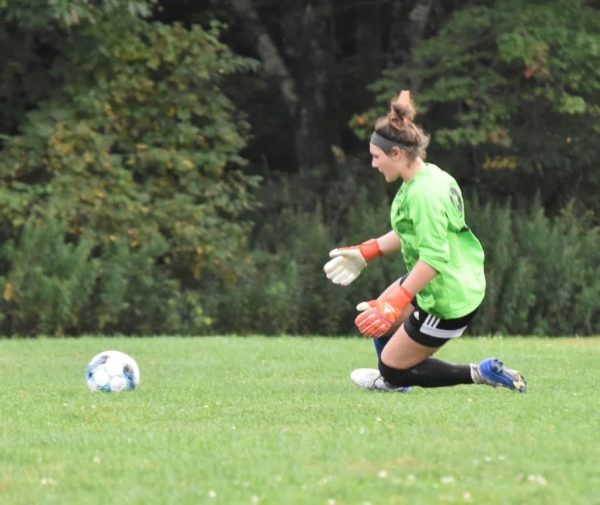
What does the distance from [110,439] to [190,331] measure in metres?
14.9

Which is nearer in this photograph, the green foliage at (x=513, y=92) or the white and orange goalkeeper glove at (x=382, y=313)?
the white and orange goalkeeper glove at (x=382, y=313)

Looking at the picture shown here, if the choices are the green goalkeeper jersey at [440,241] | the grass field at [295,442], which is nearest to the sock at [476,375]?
the grass field at [295,442]

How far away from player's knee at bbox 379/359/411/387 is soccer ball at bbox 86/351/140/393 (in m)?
1.92

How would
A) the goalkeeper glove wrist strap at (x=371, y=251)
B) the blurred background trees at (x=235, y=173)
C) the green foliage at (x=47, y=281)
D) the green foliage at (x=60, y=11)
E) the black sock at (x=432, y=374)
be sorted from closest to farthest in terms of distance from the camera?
the black sock at (x=432, y=374), the goalkeeper glove wrist strap at (x=371, y=251), the green foliage at (x=60, y=11), the green foliage at (x=47, y=281), the blurred background trees at (x=235, y=173)

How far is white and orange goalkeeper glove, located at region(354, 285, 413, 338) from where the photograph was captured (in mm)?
9742

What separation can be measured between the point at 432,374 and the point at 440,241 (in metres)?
1.11

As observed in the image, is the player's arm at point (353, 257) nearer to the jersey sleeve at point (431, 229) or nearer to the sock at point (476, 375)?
the jersey sleeve at point (431, 229)

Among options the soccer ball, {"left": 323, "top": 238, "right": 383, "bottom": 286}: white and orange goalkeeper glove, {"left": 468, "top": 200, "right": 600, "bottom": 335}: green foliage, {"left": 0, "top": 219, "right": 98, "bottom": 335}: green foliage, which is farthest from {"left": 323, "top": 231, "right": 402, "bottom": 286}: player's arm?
{"left": 468, "top": 200, "right": 600, "bottom": 335}: green foliage

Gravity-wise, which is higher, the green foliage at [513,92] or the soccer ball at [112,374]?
the green foliage at [513,92]

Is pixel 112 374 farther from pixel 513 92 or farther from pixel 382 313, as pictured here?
pixel 513 92

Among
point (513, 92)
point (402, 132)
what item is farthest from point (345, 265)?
point (513, 92)

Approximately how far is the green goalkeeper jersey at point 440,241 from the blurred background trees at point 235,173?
476 inches

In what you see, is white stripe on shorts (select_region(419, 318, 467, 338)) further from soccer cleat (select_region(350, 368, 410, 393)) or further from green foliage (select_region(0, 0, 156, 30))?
green foliage (select_region(0, 0, 156, 30))

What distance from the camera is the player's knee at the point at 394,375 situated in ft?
34.7
